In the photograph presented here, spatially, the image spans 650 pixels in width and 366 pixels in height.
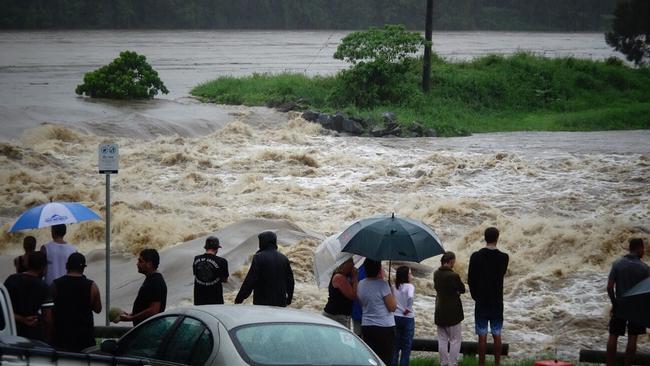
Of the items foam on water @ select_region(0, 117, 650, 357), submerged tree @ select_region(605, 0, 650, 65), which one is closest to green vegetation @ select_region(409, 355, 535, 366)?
foam on water @ select_region(0, 117, 650, 357)

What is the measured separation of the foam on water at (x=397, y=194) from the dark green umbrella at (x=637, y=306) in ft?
16.8

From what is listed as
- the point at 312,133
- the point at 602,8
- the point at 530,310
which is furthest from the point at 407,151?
the point at 602,8

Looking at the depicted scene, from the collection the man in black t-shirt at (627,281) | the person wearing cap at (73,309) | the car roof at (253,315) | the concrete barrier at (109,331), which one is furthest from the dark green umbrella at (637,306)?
the concrete barrier at (109,331)

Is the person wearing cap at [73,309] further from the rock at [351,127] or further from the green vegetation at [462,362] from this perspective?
the rock at [351,127]

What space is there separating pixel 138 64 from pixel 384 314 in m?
35.1

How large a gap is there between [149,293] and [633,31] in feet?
178

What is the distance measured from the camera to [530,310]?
657 inches

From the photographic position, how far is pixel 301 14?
117 meters

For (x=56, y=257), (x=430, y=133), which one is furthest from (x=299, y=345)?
(x=430, y=133)

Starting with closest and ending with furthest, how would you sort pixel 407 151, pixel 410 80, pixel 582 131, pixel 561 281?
pixel 561 281 → pixel 407 151 → pixel 582 131 → pixel 410 80

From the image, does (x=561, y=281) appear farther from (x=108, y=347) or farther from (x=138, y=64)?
(x=138, y=64)

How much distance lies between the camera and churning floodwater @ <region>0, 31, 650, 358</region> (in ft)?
58.6

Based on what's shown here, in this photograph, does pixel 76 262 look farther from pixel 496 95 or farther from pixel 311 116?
pixel 496 95

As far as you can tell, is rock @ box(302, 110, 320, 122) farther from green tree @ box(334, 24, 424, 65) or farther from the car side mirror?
the car side mirror
